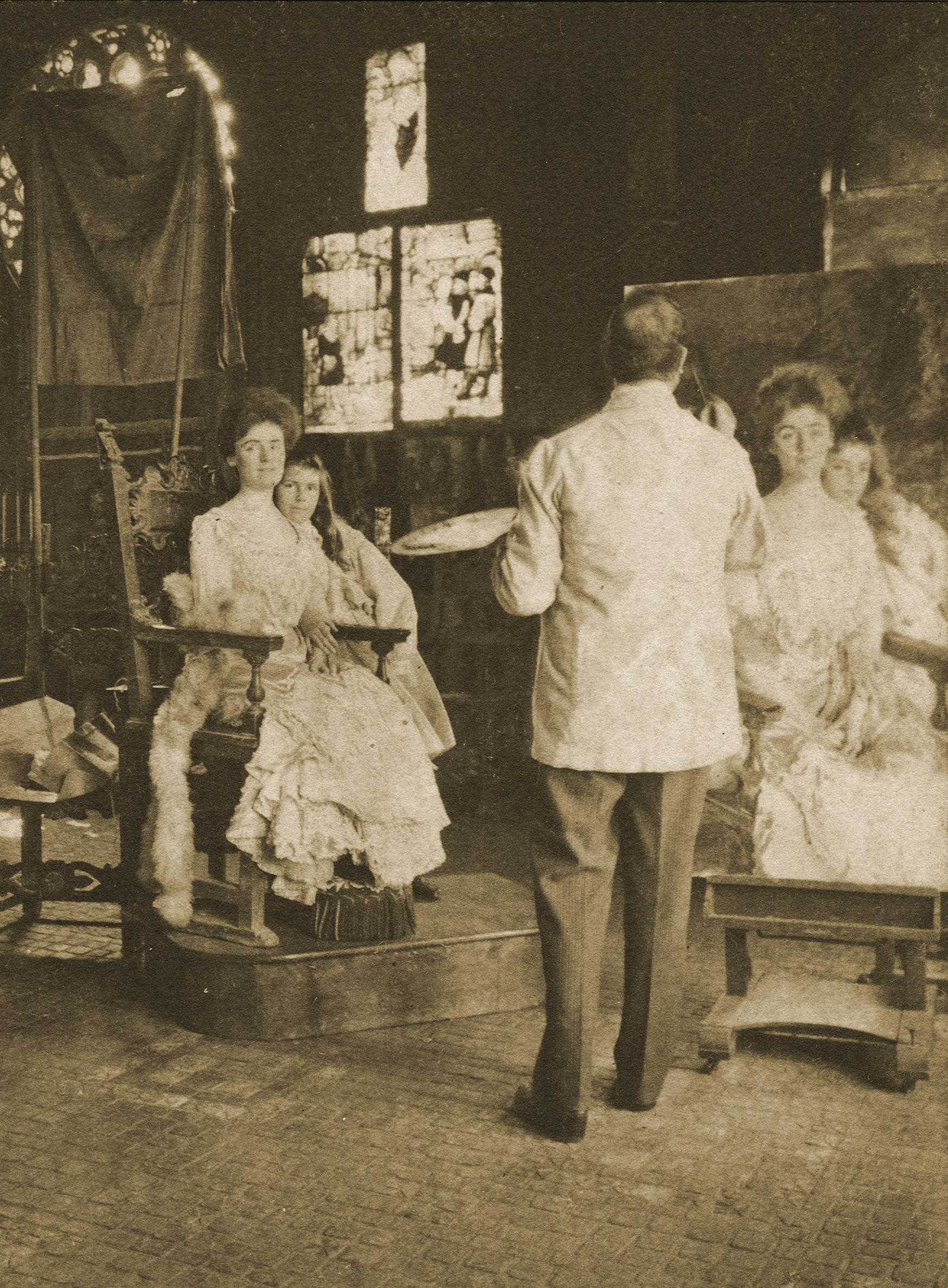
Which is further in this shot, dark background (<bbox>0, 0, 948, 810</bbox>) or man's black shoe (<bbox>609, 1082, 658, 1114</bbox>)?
dark background (<bbox>0, 0, 948, 810</bbox>)

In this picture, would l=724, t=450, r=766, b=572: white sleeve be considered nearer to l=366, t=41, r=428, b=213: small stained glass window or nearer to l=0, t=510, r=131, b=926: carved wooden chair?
l=0, t=510, r=131, b=926: carved wooden chair

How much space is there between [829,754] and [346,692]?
5.99ft

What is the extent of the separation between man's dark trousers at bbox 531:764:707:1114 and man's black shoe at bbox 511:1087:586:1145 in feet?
0.06

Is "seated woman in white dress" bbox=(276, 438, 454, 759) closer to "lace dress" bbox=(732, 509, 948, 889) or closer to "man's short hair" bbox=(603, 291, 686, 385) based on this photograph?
"lace dress" bbox=(732, 509, 948, 889)

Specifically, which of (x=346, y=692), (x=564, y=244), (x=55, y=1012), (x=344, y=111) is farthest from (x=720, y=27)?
(x=55, y=1012)

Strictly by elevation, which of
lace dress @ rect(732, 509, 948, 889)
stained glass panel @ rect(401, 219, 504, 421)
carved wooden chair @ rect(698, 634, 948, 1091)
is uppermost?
stained glass panel @ rect(401, 219, 504, 421)

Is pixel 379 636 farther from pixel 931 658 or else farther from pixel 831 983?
pixel 931 658

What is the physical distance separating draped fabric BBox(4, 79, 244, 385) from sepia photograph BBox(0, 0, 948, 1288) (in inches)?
0.8

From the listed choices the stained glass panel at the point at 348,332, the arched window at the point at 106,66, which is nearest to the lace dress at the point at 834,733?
the stained glass panel at the point at 348,332

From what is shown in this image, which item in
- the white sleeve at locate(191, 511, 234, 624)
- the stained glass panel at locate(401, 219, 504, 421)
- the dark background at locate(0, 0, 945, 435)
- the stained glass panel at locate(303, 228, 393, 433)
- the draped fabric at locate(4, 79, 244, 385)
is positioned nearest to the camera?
the white sleeve at locate(191, 511, 234, 624)

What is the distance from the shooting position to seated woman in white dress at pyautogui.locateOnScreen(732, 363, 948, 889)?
4.23m

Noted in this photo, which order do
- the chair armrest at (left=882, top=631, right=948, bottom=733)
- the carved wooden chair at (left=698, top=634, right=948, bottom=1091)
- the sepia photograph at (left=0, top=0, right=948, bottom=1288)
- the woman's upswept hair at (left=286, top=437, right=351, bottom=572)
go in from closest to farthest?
1. the sepia photograph at (left=0, top=0, right=948, bottom=1288)
2. the carved wooden chair at (left=698, top=634, right=948, bottom=1091)
3. the woman's upswept hair at (left=286, top=437, right=351, bottom=572)
4. the chair armrest at (left=882, top=631, right=948, bottom=733)

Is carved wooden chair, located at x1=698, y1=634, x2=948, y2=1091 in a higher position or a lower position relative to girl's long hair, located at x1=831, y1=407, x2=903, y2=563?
lower

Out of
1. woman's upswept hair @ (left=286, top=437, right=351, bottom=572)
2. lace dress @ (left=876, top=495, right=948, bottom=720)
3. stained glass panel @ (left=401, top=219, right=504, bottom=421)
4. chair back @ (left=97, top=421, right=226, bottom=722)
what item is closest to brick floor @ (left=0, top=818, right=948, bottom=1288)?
chair back @ (left=97, top=421, right=226, bottom=722)
